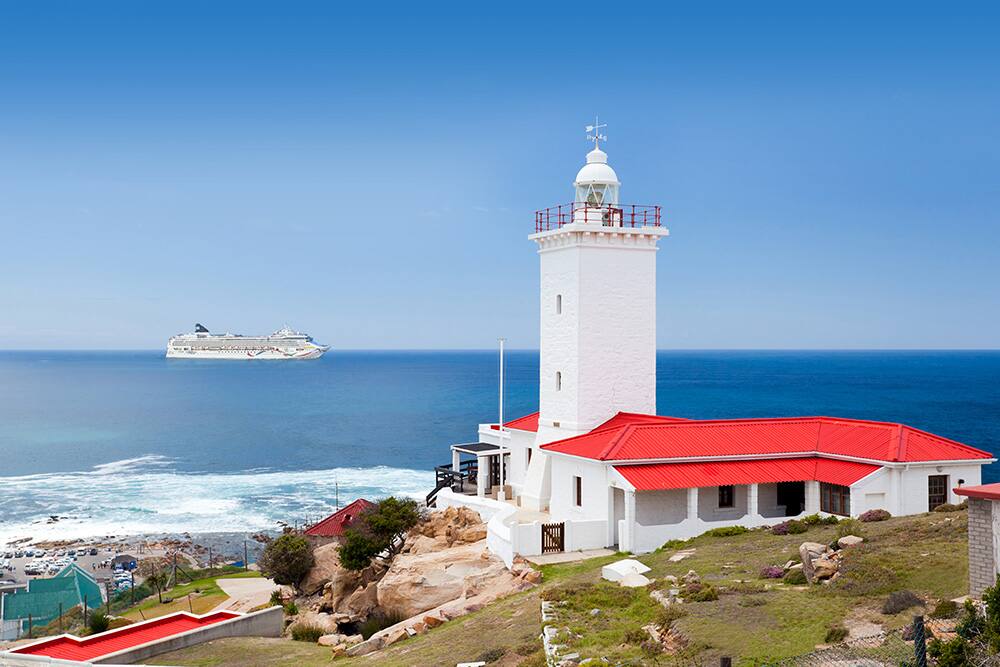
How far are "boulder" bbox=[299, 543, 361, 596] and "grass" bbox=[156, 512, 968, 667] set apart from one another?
6257 millimetres

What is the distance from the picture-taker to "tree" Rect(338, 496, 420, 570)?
28828mm

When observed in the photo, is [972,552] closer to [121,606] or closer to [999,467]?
[121,606]

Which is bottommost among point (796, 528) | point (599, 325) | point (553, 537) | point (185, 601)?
point (185, 601)

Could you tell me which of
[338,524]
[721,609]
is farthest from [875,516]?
[338,524]

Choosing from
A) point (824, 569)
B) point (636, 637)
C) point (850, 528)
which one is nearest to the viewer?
point (636, 637)

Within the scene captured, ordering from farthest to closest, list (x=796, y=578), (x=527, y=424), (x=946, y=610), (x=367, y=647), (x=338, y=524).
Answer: (x=338, y=524) → (x=527, y=424) → (x=367, y=647) → (x=796, y=578) → (x=946, y=610)

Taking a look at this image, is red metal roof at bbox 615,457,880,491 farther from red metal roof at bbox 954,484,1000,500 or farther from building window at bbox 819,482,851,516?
red metal roof at bbox 954,484,1000,500

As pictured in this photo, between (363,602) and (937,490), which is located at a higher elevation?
(937,490)

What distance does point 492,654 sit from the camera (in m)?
15.9

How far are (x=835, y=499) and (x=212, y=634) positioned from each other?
1721 centimetres

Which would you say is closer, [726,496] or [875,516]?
[875,516]

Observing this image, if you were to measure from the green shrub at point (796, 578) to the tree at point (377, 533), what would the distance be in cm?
1517

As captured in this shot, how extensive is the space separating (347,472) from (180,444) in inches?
1170

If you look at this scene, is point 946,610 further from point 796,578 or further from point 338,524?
point 338,524
